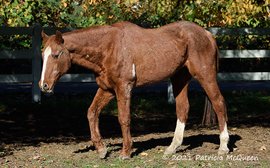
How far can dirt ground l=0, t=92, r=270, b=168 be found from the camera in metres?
8.93

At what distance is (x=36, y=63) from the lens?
49.6 ft

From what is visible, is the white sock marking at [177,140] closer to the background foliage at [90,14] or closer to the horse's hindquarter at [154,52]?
the horse's hindquarter at [154,52]

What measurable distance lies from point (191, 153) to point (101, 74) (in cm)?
179

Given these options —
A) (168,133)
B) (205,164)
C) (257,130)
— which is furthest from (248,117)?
(205,164)

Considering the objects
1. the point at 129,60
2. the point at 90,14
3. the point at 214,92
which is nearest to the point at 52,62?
the point at 129,60

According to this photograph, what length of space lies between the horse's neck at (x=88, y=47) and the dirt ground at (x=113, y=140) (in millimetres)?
1295

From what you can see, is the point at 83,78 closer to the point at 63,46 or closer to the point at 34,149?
the point at 34,149

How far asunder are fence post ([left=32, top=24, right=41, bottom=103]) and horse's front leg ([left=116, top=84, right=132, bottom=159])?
6230mm

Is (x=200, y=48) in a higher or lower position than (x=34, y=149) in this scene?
higher

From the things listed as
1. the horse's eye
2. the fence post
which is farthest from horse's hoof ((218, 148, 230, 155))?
the fence post

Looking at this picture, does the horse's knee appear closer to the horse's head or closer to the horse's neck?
the horse's neck

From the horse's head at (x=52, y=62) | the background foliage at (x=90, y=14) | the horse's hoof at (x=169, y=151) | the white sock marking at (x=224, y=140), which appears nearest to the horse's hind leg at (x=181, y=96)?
the horse's hoof at (x=169, y=151)

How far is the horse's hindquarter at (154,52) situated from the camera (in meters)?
8.96

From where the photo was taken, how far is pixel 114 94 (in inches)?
363
